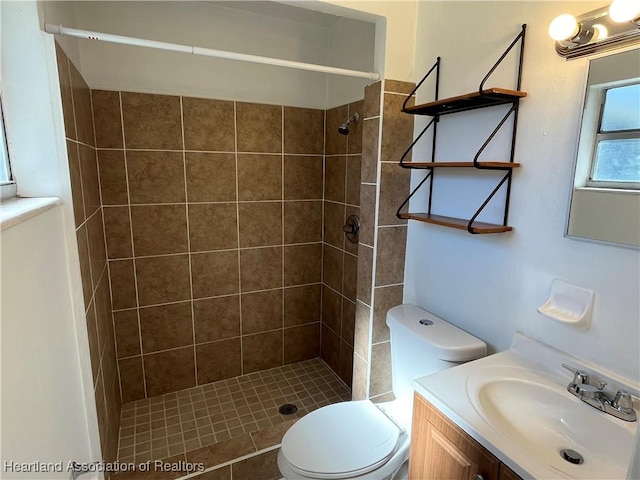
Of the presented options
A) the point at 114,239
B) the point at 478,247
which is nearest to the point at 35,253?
the point at 114,239

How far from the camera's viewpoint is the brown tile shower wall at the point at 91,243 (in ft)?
4.11

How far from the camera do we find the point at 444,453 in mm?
1030

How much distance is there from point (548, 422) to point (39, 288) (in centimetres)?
147

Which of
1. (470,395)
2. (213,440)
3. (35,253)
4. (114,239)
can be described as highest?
(35,253)

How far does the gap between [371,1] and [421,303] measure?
1.33m

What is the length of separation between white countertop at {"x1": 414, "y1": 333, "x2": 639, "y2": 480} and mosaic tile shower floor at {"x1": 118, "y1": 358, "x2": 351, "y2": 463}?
1.29 metres

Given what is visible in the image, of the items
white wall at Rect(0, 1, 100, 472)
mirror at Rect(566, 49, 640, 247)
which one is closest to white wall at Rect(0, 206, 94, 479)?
white wall at Rect(0, 1, 100, 472)

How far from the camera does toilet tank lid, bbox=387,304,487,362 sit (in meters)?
1.31

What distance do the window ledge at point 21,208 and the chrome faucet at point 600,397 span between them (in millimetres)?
1495

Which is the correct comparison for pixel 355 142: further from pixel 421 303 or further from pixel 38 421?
pixel 38 421

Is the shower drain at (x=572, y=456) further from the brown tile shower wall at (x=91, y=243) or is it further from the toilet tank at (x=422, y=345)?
the brown tile shower wall at (x=91, y=243)

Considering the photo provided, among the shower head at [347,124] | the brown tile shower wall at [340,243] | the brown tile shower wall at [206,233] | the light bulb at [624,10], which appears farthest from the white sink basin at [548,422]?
the brown tile shower wall at [206,233]

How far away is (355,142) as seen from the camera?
2.11 m

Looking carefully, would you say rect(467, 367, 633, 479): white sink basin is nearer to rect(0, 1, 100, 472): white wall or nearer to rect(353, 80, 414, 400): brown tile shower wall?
rect(353, 80, 414, 400): brown tile shower wall
